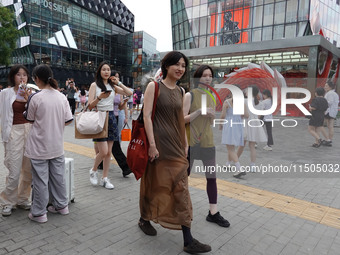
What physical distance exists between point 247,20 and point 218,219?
32.3m

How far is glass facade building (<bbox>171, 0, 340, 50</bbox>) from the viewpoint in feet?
93.8

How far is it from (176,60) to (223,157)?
14.7ft

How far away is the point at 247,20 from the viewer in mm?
31672

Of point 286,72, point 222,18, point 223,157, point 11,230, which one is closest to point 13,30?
point 222,18

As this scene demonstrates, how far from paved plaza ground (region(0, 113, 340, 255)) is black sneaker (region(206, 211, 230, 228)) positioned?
0.06 metres

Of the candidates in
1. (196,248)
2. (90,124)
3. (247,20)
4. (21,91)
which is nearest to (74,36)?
(247,20)

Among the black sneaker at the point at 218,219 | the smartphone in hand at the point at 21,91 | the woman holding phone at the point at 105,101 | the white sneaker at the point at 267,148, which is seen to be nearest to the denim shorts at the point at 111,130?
the woman holding phone at the point at 105,101

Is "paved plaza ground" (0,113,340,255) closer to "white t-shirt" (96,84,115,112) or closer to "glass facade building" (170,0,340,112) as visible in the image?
"white t-shirt" (96,84,115,112)

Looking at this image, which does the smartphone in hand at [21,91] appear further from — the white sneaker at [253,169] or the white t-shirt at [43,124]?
the white sneaker at [253,169]

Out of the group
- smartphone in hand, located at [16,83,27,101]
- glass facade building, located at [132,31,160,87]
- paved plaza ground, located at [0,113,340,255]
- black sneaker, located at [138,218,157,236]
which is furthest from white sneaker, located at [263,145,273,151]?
glass facade building, located at [132,31,160,87]

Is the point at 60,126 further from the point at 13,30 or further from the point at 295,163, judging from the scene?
the point at 13,30

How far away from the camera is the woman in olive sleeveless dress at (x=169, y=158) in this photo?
2.60m

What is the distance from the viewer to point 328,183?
499 cm

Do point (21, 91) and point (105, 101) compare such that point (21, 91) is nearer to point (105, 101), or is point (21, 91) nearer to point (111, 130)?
point (105, 101)
